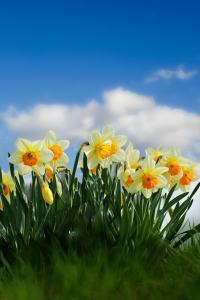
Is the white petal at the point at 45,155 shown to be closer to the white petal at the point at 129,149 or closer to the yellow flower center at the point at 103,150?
the yellow flower center at the point at 103,150

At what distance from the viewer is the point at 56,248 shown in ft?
5.69

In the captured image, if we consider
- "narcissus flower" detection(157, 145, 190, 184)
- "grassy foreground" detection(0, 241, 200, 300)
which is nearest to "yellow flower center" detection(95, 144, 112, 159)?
"narcissus flower" detection(157, 145, 190, 184)

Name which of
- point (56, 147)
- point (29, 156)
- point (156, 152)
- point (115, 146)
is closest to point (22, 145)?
point (29, 156)

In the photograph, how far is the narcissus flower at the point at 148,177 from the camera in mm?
1755

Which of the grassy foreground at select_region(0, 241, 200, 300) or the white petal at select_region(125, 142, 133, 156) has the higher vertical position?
the white petal at select_region(125, 142, 133, 156)

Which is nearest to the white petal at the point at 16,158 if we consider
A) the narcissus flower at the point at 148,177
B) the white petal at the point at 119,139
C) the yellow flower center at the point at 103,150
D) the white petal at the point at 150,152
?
the yellow flower center at the point at 103,150

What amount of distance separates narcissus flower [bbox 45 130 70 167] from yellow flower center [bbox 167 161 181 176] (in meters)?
0.79

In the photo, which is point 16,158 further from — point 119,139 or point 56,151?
point 119,139

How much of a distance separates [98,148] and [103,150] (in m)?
0.04

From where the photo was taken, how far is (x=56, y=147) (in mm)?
1749

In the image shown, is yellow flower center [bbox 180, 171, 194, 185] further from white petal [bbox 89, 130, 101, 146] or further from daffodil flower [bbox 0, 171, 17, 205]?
daffodil flower [bbox 0, 171, 17, 205]

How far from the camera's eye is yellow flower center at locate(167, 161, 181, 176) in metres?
1.91

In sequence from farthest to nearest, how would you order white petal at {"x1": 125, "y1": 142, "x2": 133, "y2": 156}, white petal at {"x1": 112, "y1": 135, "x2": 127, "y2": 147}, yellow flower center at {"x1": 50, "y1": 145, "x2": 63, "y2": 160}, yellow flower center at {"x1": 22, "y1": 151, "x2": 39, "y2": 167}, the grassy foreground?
white petal at {"x1": 125, "y1": 142, "x2": 133, "y2": 156}
white petal at {"x1": 112, "y1": 135, "x2": 127, "y2": 147}
yellow flower center at {"x1": 50, "y1": 145, "x2": 63, "y2": 160}
yellow flower center at {"x1": 22, "y1": 151, "x2": 39, "y2": 167}
the grassy foreground

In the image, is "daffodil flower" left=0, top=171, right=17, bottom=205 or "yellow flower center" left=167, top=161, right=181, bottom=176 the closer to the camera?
"yellow flower center" left=167, top=161, right=181, bottom=176
